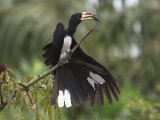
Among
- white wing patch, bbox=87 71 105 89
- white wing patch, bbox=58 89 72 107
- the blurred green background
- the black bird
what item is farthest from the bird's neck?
the blurred green background

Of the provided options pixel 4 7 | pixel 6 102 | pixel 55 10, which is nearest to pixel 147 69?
pixel 55 10

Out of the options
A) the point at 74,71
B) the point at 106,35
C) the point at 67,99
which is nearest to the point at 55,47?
the point at 74,71

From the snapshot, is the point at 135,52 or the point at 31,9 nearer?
the point at 135,52

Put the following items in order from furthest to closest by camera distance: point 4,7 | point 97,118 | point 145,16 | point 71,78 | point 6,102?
point 4,7 < point 145,16 < point 97,118 < point 71,78 < point 6,102

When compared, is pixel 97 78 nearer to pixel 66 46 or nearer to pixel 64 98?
pixel 66 46

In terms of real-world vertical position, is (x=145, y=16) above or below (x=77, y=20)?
above

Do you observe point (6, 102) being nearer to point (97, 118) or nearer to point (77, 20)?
point (77, 20)

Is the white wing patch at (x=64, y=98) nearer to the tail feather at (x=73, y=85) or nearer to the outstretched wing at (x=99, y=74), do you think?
the tail feather at (x=73, y=85)
